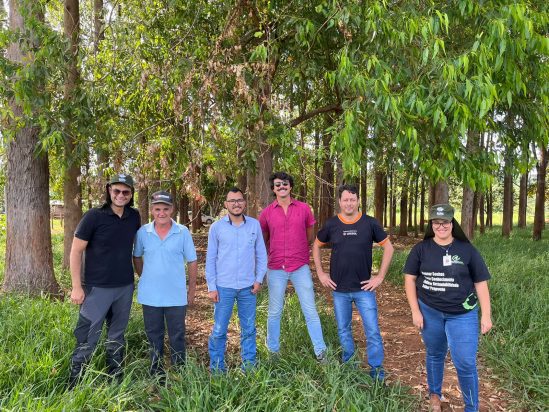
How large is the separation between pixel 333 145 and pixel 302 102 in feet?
15.0

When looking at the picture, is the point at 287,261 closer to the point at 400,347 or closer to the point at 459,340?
the point at 459,340

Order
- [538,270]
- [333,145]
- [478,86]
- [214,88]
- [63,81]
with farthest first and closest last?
[538,270] → [63,81] → [214,88] → [333,145] → [478,86]

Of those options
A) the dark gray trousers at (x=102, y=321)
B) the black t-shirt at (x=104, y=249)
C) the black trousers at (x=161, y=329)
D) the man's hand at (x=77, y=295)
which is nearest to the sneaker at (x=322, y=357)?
the black trousers at (x=161, y=329)

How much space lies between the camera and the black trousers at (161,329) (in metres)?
3.84

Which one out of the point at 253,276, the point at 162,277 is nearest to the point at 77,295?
the point at 162,277

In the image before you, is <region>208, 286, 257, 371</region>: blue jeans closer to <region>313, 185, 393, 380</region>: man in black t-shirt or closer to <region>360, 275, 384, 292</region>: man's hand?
<region>313, 185, 393, 380</region>: man in black t-shirt

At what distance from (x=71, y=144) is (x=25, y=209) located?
112cm

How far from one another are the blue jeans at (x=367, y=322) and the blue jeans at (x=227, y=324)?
83 centimetres

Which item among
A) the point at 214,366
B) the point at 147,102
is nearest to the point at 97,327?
the point at 214,366

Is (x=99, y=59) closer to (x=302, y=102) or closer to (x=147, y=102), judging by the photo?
(x=147, y=102)

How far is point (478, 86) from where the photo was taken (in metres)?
3.61

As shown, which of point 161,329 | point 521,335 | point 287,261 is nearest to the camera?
point 161,329

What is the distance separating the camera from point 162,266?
3.82 metres

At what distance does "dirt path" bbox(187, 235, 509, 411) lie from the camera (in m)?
4.02
